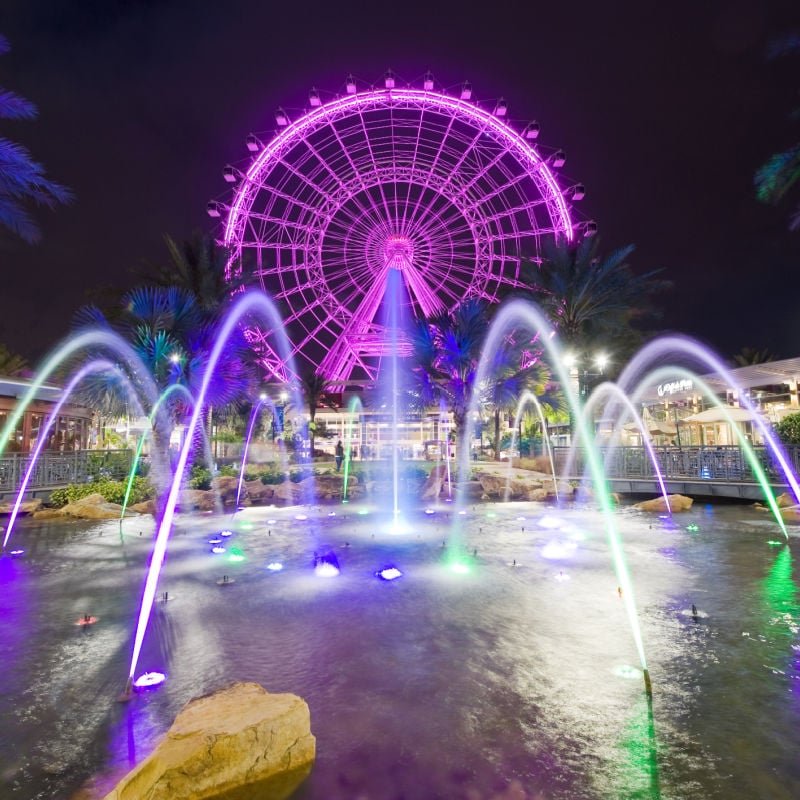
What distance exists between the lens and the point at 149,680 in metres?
4.89

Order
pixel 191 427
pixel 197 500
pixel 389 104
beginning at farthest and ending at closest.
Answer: pixel 389 104, pixel 197 500, pixel 191 427

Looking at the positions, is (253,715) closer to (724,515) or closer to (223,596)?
(223,596)

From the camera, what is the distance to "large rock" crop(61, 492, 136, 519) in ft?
52.6

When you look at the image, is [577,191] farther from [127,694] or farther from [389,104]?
[127,694]

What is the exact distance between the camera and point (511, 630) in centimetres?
608

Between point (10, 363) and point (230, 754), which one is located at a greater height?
point (10, 363)

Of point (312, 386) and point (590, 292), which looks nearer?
point (590, 292)

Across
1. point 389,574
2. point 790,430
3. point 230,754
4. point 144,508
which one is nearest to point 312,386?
point 144,508

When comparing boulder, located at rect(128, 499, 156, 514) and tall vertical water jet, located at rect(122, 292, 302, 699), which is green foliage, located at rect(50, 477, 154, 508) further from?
tall vertical water jet, located at rect(122, 292, 302, 699)

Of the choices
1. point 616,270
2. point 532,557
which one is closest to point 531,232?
point 616,270

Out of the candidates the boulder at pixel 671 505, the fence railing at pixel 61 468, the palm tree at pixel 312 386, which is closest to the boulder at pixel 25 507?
the fence railing at pixel 61 468

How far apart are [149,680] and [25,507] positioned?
14.6 metres

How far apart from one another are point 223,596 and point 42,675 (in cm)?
279

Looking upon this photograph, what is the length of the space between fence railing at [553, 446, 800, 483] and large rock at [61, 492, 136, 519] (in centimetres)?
1772
